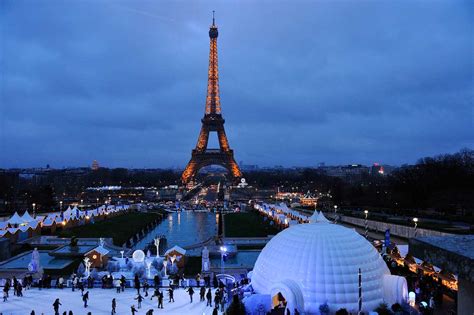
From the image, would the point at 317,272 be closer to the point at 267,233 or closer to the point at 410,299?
the point at 410,299

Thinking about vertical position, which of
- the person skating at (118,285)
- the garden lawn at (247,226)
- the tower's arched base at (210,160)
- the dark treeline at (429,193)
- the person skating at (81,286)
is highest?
the tower's arched base at (210,160)

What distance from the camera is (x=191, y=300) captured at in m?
19.4

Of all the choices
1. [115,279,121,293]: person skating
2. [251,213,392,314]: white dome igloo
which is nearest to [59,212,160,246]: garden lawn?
[115,279,121,293]: person skating

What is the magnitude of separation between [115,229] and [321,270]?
32548mm

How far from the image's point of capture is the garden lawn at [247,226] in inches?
1602

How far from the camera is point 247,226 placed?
150 feet

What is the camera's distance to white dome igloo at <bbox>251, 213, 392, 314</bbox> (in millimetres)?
14844

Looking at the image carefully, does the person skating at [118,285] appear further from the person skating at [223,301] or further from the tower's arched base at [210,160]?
the tower's arched base at [210,160]

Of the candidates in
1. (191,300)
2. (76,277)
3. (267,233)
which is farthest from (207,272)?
(267,233)

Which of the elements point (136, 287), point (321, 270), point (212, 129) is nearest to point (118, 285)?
point (136, 287)

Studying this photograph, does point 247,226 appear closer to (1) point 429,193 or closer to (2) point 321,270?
(1) point 429,193

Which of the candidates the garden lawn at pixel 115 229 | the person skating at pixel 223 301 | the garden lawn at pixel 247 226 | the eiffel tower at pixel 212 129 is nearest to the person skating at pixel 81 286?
the person skating at pixel 223 301

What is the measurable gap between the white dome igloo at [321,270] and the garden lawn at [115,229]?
23.6 m

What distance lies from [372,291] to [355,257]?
1.30 metres
